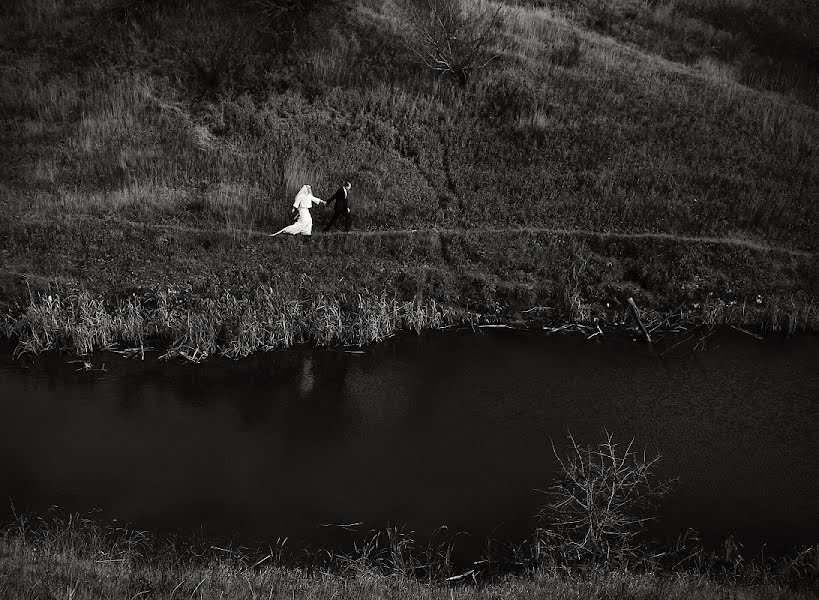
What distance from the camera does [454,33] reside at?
3788cm

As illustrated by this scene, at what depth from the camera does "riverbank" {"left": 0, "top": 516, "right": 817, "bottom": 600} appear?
38.6 ft

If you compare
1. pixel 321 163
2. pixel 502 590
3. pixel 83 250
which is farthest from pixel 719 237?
pixel 83 250

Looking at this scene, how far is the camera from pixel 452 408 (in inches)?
832

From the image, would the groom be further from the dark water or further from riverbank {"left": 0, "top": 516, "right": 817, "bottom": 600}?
riverbank {"left": 0, "top": 516, "right": 817, "bottom": 600}

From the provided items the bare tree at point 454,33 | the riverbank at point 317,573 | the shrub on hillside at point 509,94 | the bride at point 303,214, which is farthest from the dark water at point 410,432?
the bare tree at point 454,33

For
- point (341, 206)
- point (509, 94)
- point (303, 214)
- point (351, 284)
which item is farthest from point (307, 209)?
point (509, 94)

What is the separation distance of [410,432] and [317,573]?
242 inches

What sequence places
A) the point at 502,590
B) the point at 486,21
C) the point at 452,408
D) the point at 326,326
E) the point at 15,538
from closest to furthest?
the point at 502,590
the point at 15,538
the point at 452,408
the point at 326,326
the point at 486,21

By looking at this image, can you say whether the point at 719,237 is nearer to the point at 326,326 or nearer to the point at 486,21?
the point at 326,326

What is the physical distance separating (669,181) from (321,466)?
19676 mm

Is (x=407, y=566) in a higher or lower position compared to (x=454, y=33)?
lower

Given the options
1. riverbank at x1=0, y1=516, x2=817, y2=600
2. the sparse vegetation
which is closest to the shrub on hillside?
the sparse vegetation

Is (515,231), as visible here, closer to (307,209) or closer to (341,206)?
(341,206)

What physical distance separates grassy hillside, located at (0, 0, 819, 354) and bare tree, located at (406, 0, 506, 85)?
2.00 ft
